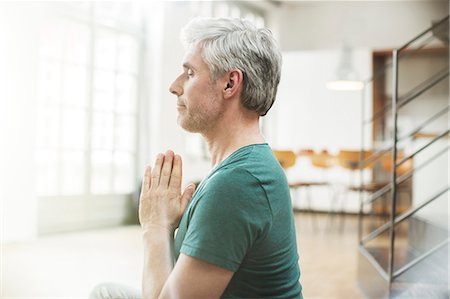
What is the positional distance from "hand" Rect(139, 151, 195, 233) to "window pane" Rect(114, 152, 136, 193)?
5.18m

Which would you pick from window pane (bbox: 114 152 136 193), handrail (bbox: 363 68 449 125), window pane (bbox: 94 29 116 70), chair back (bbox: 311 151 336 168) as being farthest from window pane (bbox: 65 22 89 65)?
chair back (bbox: 311 151 336 168)

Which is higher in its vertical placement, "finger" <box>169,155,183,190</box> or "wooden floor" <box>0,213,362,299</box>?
"finger" <box>169,155,183,190</box>

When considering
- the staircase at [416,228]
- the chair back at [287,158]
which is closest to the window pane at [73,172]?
the chair back at [287,158]

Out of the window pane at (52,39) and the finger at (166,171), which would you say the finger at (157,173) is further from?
the window pane at (52,39)

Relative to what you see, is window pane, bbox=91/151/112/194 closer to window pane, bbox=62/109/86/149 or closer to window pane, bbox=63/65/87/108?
window pane, bbox=62/109/86/149

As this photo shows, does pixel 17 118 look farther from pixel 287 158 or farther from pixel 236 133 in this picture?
pixel 236 133

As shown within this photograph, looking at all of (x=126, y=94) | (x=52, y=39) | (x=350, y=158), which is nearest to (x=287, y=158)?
(x=350, y=158)

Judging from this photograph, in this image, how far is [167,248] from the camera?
1117mm

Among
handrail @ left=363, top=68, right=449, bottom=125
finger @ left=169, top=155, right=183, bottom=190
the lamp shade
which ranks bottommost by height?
finger @ left=169, top=155, right=183, bottom=190

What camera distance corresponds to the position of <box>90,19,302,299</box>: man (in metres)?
0.98

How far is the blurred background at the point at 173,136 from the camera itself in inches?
139

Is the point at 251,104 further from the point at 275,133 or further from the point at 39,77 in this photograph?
the point at 275,133

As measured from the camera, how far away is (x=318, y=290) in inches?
131

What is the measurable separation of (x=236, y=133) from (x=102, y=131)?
5.08 meters
